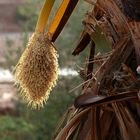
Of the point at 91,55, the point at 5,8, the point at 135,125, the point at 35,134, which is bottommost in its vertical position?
the point at 35,134

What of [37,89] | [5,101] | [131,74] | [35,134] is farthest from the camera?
[5,101]

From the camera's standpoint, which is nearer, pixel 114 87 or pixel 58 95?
pixel 114 87

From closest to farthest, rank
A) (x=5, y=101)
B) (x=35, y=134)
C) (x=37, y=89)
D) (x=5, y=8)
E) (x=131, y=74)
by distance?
1. (x=131, y=74)
2. (x=37, y=89)
3. (x=35, y=134)
4. (x=5, y=101)
5. (x=5, y=8)

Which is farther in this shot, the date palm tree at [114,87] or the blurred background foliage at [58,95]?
the blurred background foliage at [58,95]

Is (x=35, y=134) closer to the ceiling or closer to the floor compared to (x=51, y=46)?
closer to the floor

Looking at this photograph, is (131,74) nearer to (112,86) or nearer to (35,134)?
(112,86)

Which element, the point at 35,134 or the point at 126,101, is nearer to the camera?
the point at 126,101

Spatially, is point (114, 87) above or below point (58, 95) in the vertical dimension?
above

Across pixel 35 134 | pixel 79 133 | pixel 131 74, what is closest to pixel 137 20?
pixel 131 74

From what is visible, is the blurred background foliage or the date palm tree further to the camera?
the blurred background foliage

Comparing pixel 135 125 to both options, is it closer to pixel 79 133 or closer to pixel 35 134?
pixel 79 133
